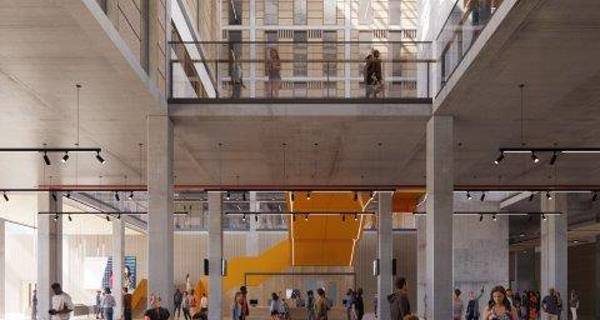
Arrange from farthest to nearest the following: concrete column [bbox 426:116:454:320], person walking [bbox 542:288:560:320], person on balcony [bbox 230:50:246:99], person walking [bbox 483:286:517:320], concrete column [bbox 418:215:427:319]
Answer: concrete column [bbox 418:215:427:319], person walking [bbox 542:288:560:320], person on balcony [bbox 230:50:246:99], concrete column [bbox 426:116:454:320], person walking [bbox 483:286:517:320]

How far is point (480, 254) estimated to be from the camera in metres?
37.8

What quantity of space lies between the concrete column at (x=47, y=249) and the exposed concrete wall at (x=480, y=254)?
15.5 metres

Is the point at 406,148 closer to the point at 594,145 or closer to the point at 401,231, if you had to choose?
the point at 594,145

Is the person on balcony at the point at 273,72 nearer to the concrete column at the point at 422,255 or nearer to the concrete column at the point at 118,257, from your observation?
the concrete column at the point at 422,255

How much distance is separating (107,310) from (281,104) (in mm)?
14040

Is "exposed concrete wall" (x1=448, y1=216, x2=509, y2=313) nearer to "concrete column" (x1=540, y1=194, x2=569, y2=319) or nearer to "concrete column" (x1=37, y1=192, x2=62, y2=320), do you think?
"concrete column" (x1=540, y1=194, x2=569, y2=319)

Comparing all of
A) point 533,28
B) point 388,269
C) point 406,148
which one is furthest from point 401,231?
point 533,28

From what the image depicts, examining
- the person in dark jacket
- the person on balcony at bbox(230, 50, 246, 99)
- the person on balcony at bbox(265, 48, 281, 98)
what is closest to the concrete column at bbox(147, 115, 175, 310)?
the person on balcony at bbox(230, 50, 246, 99)

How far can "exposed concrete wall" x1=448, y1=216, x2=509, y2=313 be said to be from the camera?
3744 cm

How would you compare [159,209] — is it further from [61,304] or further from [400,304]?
[400,304]

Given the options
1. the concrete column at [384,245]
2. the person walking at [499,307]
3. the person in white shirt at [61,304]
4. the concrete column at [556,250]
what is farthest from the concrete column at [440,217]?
the concrete column at [556,250]

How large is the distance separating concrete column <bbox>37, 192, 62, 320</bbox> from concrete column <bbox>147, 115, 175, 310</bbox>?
13.5m

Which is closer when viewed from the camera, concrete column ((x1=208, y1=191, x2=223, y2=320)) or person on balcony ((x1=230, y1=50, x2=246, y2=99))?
person on balcony ((x1=230, y1=50, x2=246, y2=99))

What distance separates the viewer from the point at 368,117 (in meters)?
19.6
